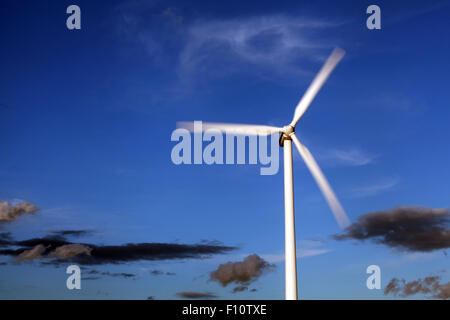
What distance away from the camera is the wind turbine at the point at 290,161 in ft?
121

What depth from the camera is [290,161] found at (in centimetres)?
4000

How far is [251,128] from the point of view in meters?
41.1

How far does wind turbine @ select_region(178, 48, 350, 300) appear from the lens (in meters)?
36.8
